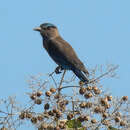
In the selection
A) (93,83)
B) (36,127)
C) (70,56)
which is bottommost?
(36,127)

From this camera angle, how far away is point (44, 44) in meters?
7.52

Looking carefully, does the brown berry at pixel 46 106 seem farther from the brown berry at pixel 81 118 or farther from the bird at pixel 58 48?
the bird at pixel 58 48

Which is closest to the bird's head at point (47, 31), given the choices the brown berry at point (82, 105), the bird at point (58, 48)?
the bird at point (58, 48)

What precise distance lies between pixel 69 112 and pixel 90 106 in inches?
7.1

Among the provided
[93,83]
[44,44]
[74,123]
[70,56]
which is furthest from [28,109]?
[44,44]

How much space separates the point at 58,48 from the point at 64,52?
0.18 m

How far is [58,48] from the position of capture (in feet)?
23.6

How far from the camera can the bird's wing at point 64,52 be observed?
6.68 metres

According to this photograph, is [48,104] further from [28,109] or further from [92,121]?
[92,121]

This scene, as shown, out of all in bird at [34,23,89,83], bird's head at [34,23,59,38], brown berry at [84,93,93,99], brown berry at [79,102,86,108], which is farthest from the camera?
bird's head at [34,23,59,38]

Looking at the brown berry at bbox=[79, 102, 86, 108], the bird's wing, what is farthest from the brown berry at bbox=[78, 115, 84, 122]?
the bird's wing

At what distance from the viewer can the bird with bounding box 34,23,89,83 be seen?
260 inches

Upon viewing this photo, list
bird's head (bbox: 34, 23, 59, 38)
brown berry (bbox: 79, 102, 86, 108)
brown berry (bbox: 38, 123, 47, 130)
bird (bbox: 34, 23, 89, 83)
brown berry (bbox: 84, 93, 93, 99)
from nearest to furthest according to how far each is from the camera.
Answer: brown berry (bbox: 38, 123, 47, 130) → brown berry (bbox: 79, 102, 86, 108) → brown berry (bbox: 84, 93, 93, 99) → bird (bbox: 34, 23, 89, 83) → bird's head (bbox: 34, 23, 59, 38)

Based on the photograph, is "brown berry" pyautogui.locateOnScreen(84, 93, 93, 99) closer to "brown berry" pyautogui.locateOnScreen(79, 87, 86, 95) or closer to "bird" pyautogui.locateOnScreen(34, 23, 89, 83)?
"brown berry" pyautogui.locateOnScreen(79, 87, 86, 95)
